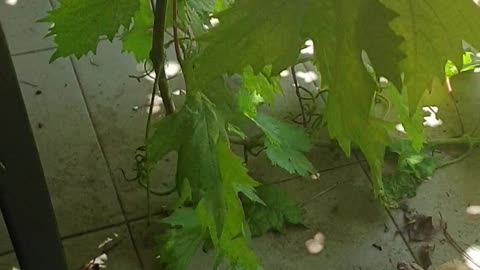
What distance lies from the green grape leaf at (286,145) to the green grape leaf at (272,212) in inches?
3.0

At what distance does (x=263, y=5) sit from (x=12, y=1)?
1686 millimetres

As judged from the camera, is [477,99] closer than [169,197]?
No

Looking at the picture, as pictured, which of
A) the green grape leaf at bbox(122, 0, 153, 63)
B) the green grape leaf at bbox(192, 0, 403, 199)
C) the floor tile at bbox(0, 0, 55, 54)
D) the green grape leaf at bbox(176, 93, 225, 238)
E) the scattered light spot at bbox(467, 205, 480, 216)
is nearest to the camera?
the green grape leaf at bbox(192, 0, 403, 199)

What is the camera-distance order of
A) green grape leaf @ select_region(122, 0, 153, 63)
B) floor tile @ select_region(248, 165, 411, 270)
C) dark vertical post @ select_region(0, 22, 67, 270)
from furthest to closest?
floor tile @ select_region(248, 165, 411, 270) < green grape leaf @ select_region(122, 0, 153, 63) < dark vertical post @ select_region(0, 22, 67, 270)

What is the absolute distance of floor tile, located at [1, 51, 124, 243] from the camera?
1.80m

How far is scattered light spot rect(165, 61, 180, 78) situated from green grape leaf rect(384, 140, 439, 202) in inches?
22.5

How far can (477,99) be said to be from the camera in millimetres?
2092

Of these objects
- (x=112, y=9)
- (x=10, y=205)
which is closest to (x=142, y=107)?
(x=10, y=205)

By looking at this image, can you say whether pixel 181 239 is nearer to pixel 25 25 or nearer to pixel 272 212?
pixel 272 212

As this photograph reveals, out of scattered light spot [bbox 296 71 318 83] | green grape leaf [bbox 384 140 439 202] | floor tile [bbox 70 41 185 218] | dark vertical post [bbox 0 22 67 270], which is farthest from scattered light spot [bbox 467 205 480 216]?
dark vertical post [bbox 0 22 67 270]

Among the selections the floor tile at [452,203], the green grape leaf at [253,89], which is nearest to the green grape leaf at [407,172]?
the floor tile at [452,203]

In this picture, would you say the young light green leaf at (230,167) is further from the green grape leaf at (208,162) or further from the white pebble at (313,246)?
the white pebble at (313,246)

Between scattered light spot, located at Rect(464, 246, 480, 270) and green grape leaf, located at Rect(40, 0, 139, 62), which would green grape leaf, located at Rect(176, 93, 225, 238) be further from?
scattered light spot, located at Rect(464, 246, 480, 270)

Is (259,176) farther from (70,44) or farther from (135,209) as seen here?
(70,44)
